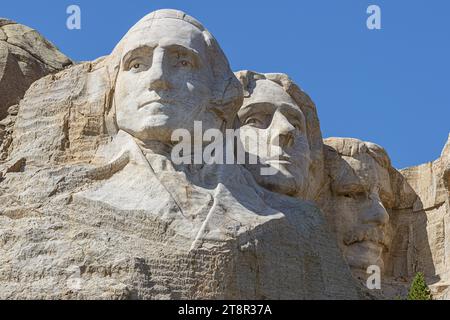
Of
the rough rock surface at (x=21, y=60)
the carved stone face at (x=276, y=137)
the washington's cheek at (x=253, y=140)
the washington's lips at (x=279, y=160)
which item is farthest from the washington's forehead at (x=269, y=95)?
the rough rock surface at (x=21, y=60)

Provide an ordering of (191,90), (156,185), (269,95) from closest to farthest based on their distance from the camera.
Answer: (156,185), (191,90), (269,95)

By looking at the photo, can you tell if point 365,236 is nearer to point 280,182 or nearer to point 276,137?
point 276,137

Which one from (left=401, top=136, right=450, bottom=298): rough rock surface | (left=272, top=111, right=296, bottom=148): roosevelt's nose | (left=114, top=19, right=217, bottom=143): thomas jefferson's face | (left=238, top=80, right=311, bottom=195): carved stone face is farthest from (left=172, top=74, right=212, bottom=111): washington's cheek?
(left=401, top=136, right=450, bottom=298): rough rock surface

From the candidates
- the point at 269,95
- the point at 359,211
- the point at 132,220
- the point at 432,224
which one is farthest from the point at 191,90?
→ the point at 432,224

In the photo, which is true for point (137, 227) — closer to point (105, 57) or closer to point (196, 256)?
point (196, 256)

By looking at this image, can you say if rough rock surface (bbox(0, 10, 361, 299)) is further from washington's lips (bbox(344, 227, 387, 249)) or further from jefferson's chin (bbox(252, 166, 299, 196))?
washington's lips (bbox(344, 227, 387, 249))

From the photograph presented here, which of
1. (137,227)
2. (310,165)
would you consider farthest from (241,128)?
(137,227)
